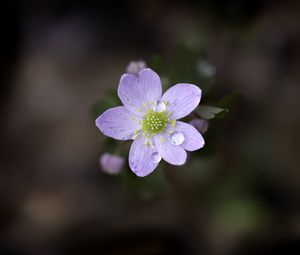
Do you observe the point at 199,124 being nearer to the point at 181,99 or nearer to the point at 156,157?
the point at 181,99

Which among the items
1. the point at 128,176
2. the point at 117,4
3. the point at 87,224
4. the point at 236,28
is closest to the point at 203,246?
the point at 87,224

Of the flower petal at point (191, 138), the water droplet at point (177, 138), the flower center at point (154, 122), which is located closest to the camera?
the flower petal at point (191, 138)

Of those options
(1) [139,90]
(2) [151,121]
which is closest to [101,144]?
(2) [151,121]

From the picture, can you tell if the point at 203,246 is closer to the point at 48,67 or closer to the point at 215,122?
the point at 215,122

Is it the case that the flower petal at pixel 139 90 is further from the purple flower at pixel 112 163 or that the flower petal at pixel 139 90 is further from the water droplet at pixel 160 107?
the purple flower at pixel 112 163

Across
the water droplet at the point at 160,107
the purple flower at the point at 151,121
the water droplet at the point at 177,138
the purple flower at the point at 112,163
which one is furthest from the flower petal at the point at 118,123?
the purple flower at the point at 112,163

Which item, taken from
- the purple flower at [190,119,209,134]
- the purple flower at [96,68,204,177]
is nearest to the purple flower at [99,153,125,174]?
the purple flower at [96,68,204,177]

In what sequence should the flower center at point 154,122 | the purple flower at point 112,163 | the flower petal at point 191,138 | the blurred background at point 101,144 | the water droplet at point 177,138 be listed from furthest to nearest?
the blurred background at point 101,144
the purple flower at point 112,163
the flower center at point 154,122
the water droplet at point 177,138
the flower petal at point 191,138
